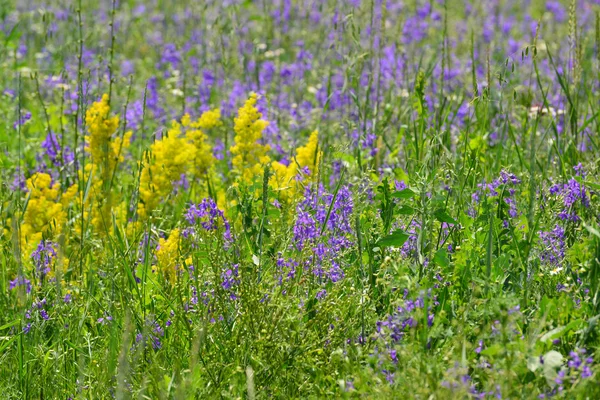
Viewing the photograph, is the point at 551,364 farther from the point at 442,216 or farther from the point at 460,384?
the point at 442,216

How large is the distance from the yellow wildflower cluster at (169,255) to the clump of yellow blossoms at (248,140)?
25.6 inches

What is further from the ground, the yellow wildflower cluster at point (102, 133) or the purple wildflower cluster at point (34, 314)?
the yellow wildflower cluster at point (102, 133)

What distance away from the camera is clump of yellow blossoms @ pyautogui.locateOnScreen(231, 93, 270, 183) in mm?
3496

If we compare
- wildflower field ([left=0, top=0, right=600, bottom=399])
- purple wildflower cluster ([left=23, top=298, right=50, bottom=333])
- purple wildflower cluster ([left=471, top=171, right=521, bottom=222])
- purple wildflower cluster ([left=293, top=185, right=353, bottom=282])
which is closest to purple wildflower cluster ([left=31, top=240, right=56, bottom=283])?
wildflower field ([left=0, top=0, right=600, bottom=399])

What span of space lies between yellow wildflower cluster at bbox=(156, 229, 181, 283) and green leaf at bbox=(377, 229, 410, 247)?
2.14 ft

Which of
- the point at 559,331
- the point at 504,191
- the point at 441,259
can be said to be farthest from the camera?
the point at 504,191

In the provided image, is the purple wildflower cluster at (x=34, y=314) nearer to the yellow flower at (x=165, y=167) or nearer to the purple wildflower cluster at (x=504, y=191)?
the yellow flower at (x=165, y=167)

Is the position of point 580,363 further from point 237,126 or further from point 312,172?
point 237,126

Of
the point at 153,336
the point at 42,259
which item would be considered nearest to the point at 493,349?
the point at 153,336

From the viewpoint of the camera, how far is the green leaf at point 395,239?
97.5 inches

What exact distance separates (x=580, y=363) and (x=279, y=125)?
299cm

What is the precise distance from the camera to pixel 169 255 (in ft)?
9.32

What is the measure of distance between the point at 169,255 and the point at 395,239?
747 mm

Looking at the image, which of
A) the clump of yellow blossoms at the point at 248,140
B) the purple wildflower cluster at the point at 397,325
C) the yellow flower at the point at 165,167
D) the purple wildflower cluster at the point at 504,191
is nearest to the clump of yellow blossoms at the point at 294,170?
the clump of yellow blossoms at the point at 248,140
